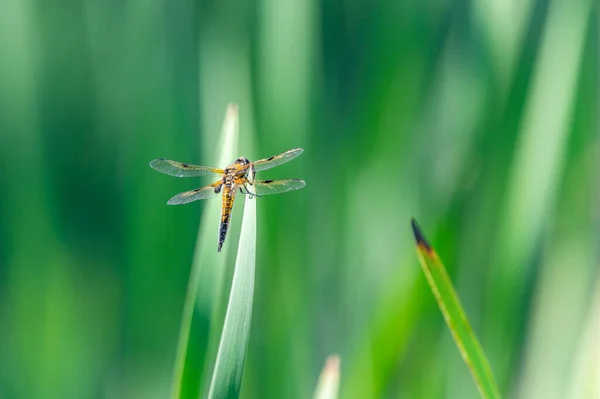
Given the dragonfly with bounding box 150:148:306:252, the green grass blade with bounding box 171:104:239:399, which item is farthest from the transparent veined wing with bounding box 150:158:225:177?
the green grass blade with bounding box 171:104:239:399

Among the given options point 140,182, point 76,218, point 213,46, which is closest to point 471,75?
point 213,46

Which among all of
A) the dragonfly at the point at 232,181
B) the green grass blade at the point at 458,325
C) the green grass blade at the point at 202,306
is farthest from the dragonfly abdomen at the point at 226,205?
the green grass blade at the point at 458,325

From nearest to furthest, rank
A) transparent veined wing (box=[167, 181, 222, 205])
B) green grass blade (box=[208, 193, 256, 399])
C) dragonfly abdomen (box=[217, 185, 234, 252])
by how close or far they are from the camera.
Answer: green grass blade (box=[208, 193, 256, 399]) < dragonfly abdomen (box=[217, 185, 234, 252]) < transparent veined wing (box=[167, 181, 222, 205])

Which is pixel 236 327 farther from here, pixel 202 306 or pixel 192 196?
pixel 192 196

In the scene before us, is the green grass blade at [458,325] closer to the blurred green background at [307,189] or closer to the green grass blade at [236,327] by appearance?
the green grass blade at [236,327]

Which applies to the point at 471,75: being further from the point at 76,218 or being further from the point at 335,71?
the point at 76,218

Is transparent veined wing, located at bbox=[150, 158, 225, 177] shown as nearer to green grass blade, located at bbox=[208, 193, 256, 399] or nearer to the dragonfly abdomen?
the dragonfly abdomen
